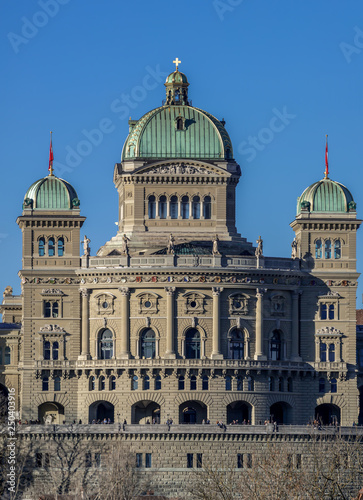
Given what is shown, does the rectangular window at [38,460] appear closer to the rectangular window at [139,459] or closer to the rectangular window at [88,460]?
the rectangular window at [88,460]

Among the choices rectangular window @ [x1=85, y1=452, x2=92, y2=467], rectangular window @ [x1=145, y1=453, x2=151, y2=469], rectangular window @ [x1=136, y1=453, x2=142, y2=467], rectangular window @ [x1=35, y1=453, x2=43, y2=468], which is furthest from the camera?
rectangular window @ [x1=145, y1=453, x2=151, y2=469]

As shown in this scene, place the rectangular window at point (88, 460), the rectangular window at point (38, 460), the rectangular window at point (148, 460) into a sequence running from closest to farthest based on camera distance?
1. the rectangular window at point (38, 460)
2. the rectangular window at point (88, 460)
3. the rectangular window at point (148, 460)

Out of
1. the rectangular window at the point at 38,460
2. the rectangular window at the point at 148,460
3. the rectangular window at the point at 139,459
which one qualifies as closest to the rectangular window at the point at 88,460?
the rectangular window at the point at 38,460

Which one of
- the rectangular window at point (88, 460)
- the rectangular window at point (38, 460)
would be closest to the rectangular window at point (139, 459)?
the rectangular window at point (88, 460)

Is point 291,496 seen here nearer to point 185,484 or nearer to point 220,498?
point 220,498

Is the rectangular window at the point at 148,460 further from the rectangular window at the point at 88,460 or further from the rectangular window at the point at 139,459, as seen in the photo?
the rectangular window at the point at 88,460

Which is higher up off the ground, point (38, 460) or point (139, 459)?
point (139, 459)

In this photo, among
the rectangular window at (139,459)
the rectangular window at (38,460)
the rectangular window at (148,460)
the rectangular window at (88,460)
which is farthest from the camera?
the rectangular window at (148,460)

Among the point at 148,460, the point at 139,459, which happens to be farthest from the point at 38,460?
the point at 148,460

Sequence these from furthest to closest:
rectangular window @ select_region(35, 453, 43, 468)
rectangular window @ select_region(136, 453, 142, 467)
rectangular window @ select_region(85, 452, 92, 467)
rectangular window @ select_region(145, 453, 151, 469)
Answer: rectangular window @ select_region(145, 453, 151, 469), rectangular window @ select_region(136, 453, 142, 467), rectangular window @ select_region(85, 452, 92, 467), rectangular window @ select_region(35, 453, 43, 468)

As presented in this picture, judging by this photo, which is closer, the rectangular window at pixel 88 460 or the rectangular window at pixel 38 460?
the rectangular window at pixel 38 460

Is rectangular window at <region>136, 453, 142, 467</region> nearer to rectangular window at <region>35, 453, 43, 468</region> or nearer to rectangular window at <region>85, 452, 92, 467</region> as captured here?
rectangular window at <region>85, 452, 92, 467</region>

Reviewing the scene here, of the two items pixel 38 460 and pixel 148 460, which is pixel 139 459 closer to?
pixel 148 460

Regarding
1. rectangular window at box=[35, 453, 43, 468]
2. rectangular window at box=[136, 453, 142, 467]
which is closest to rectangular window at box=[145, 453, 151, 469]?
rectangular window at box=[136, 453, 142, 467]
